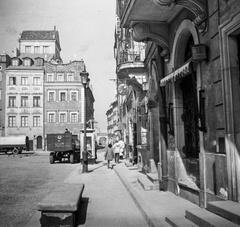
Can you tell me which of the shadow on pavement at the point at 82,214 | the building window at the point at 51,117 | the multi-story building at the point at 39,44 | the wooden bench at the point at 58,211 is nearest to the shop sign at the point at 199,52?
the wooden bench at the point at 58,211

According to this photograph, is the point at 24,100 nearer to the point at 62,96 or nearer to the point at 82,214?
the point at 62,96

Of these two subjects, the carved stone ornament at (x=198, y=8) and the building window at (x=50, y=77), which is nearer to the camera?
the carved stone ornament at (x=198, y=8)

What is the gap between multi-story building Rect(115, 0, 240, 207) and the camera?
522 cm

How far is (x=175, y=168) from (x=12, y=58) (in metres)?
49.0

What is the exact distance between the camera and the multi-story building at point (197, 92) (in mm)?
5223

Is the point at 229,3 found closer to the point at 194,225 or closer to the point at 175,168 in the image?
the point at 194,225

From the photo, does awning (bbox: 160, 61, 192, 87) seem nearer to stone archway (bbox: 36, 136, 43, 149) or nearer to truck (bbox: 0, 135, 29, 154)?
truck (bbox: 0, 135, 29, 154)

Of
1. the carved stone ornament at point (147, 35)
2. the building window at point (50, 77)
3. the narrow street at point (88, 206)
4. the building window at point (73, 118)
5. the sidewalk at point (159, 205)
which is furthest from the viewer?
the building window at point (50, 77)

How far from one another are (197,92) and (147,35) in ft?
9.18

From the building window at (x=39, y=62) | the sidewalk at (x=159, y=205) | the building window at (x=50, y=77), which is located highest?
the building window at (x=39, y=62)

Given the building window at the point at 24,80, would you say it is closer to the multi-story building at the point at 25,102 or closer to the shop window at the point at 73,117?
the multi-story building at the point at 25,102

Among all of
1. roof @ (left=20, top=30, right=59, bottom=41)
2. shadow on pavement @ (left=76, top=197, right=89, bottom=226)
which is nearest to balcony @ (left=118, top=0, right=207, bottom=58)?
shadow on pavement @ (left=76, top=197, right=89, bottom=226)

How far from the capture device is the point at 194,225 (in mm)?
5008

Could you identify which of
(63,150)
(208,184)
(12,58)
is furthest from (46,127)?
(208,184)
